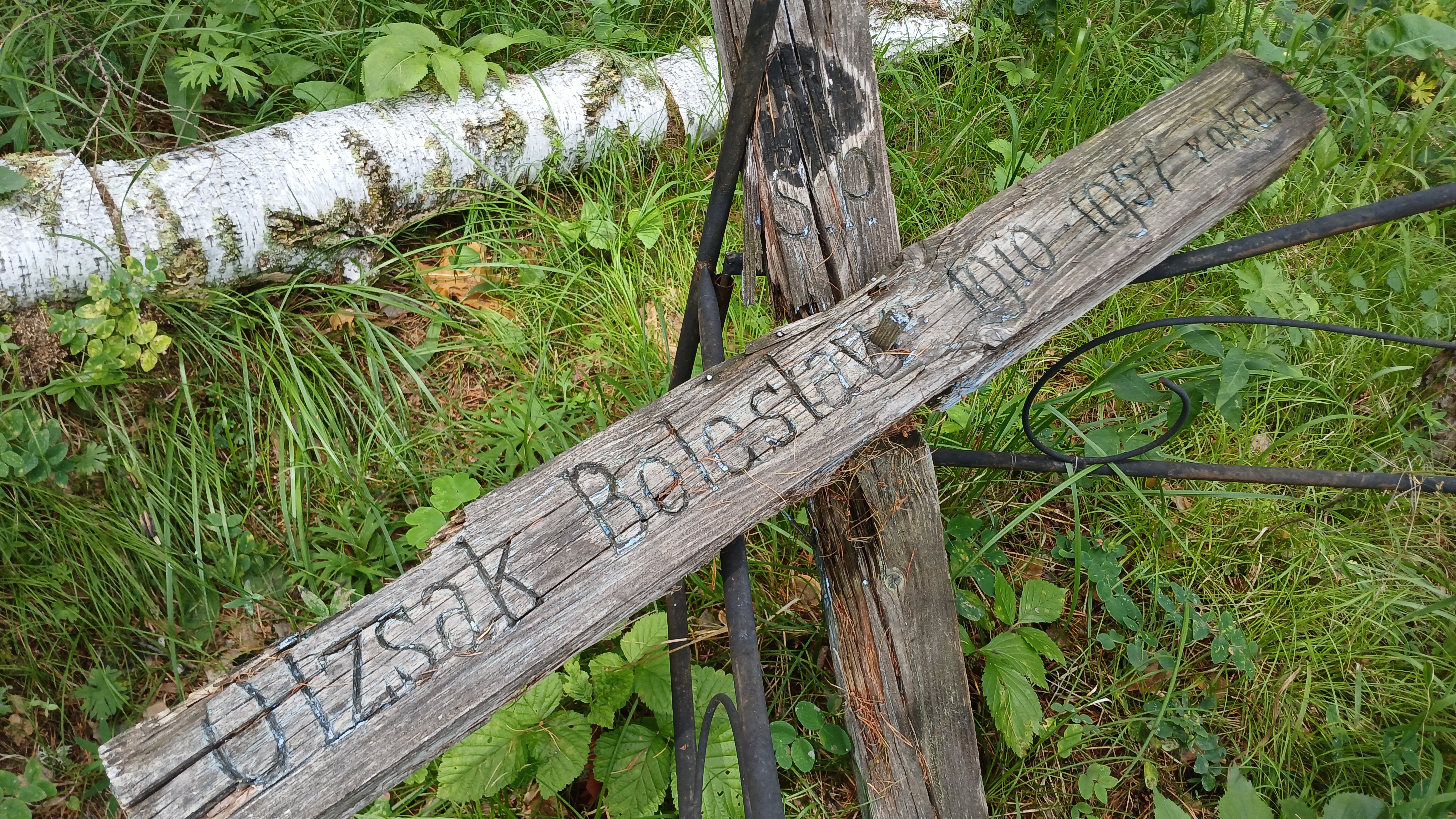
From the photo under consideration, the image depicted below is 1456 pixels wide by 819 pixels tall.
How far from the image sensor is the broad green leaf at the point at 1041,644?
5.39ft

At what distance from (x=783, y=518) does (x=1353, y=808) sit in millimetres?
1230

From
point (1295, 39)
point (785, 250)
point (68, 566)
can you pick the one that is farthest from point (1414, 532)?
point (68, 566)

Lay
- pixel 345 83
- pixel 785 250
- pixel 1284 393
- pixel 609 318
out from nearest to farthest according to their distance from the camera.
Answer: pixel 785 250, pixel 1284 393, pixel 609 318, pixel 345 83

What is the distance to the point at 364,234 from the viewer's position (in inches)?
99.0

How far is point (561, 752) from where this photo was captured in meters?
1.62

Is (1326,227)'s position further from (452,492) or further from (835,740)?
(452,492)

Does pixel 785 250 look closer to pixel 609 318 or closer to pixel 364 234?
pixel 609 318

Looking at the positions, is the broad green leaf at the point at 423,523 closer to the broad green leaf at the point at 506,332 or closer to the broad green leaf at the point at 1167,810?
the broad green leaf at the point at 506,332

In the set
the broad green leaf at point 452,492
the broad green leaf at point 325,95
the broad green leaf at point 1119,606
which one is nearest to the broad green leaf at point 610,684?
the broad green leaf at point 452,492

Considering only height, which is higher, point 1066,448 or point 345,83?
point 345,83

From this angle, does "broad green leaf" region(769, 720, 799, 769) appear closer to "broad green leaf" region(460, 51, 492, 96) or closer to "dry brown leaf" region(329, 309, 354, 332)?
"dry brown leaf" region(329, 309, 354, 332)

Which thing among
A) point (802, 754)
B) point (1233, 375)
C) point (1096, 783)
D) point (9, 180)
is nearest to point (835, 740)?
point (802, 754)

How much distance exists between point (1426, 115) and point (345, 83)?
3.79 metres

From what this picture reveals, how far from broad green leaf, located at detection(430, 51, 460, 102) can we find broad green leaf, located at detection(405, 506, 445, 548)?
56.0 inches
